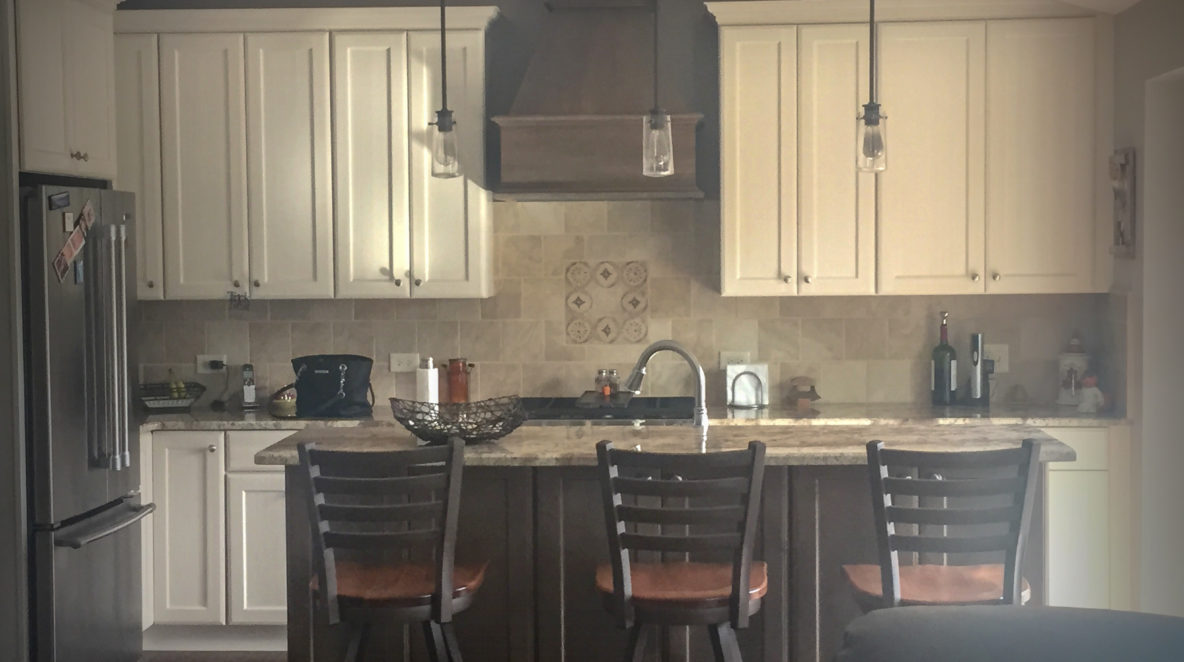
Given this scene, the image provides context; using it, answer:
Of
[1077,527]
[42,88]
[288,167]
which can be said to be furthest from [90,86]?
[1077,527]

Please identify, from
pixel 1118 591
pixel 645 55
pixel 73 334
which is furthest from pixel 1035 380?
pixel 73 334

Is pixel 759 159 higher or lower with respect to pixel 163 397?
higher

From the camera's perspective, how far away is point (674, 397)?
5.50 m

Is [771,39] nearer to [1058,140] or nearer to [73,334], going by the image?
[1058,140]

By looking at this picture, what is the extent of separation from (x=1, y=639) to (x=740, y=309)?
308cm

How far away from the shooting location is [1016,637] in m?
2.16

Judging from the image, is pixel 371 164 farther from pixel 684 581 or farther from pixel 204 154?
pixel 684 581

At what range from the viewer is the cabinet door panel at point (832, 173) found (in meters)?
5.08

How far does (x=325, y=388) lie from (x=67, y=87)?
1479mm

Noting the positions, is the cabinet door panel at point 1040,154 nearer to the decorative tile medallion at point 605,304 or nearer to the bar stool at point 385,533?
the decorative tile medallion at point 605,304

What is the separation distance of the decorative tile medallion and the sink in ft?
0.96

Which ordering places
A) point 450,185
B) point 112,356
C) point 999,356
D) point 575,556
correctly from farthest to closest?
point 999,356 < point 450,185 < point 112,356 < point 575,556

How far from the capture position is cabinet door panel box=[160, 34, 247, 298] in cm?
522

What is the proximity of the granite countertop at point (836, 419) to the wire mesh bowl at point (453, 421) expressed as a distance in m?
1.19
